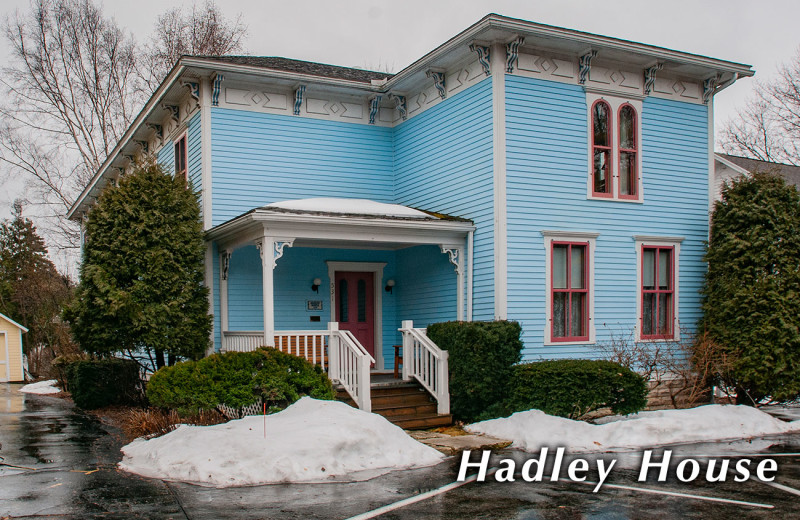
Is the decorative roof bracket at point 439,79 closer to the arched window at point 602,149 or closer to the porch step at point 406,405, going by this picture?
the arched window at point 602,149

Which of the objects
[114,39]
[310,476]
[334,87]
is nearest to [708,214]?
[334,87]

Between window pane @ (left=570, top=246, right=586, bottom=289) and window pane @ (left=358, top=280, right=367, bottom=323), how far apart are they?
15.0 ft

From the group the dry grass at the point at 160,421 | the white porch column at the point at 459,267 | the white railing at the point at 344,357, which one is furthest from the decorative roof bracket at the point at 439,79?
the dry grass at the point at 160,421

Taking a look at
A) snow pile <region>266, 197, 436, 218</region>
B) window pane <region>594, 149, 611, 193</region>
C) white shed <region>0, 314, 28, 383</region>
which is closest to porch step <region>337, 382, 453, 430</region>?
snow pile <region>266, 197, 436, 218</region>

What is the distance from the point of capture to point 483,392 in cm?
1217

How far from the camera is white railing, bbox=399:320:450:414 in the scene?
41.7 ft

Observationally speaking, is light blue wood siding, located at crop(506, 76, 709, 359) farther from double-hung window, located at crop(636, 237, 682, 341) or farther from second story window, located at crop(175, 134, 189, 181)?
second story window, located at crop(175, 134, 189, 181)

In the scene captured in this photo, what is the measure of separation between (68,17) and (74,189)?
22.5 feet

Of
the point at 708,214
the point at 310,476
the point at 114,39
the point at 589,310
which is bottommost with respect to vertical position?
the point at 310,476

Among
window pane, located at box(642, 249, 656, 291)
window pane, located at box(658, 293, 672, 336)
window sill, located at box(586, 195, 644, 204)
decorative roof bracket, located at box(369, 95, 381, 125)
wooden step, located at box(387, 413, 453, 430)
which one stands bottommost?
wooden step, located at box(387, 413, 453, 430)

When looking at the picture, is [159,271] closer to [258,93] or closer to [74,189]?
[258,93]

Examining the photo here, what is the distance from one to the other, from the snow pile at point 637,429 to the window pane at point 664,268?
2.88 m

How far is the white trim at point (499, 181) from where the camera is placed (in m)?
13.0

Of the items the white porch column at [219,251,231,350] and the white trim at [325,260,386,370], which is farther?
the white trim at [325,260,386,370]
